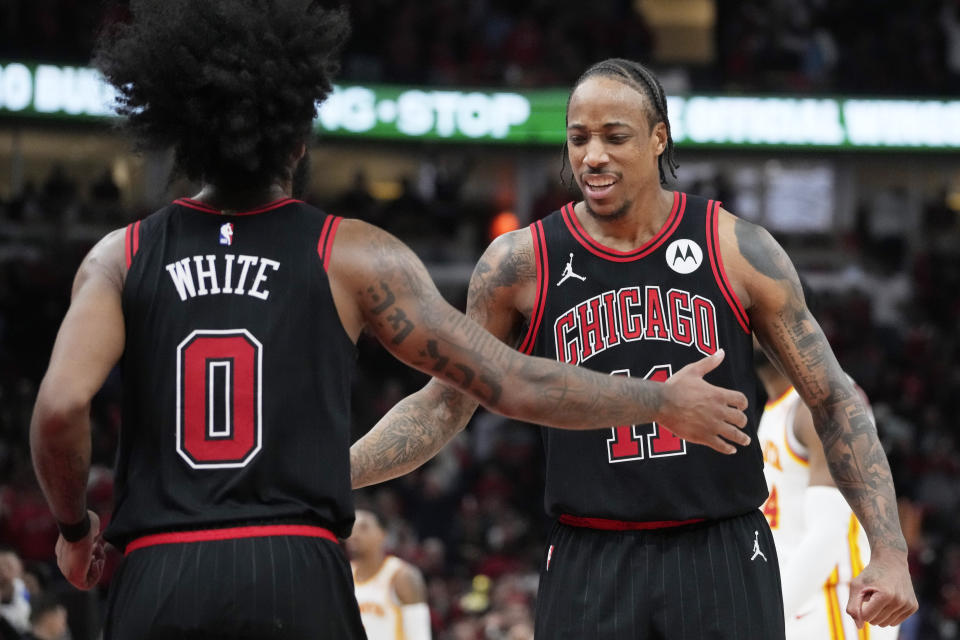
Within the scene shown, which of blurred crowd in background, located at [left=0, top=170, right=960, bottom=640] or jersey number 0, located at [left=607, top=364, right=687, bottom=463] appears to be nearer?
jersey number 0, located at [left=607, top=364, right=687, bottom=463]

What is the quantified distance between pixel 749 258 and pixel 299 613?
1.94 m

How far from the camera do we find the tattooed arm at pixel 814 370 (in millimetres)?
4289

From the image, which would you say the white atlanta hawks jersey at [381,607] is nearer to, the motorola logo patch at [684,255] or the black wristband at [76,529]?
the motorola logo patch at [684,255]

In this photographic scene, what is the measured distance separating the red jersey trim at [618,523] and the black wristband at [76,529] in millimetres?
1575

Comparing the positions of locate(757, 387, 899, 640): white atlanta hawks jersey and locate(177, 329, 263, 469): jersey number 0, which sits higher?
locate(177, 329, 263, 469): jersey number 0

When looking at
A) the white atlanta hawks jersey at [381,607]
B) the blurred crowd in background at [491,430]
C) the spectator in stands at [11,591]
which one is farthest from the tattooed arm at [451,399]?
the blurred crowd in background at [491,430]

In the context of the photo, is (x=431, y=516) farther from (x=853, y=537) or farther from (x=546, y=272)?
(x=546, y=272)

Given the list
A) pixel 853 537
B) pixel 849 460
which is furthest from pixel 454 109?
pixel 849 460

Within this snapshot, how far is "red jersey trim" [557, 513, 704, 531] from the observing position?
4160 mm

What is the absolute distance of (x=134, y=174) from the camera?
20.0 meters

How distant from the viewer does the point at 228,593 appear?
3.21m

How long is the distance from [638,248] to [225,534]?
1823 millimetres

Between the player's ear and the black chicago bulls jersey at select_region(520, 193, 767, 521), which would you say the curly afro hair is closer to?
the black chicago bulls jersey at select_region(520, 193, 767, 521)

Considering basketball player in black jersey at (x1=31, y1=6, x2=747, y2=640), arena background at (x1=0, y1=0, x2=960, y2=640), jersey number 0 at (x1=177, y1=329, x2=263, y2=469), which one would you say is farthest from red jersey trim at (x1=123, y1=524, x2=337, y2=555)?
arena background at (x1=0, y1=0, x2=960, y2=640)
